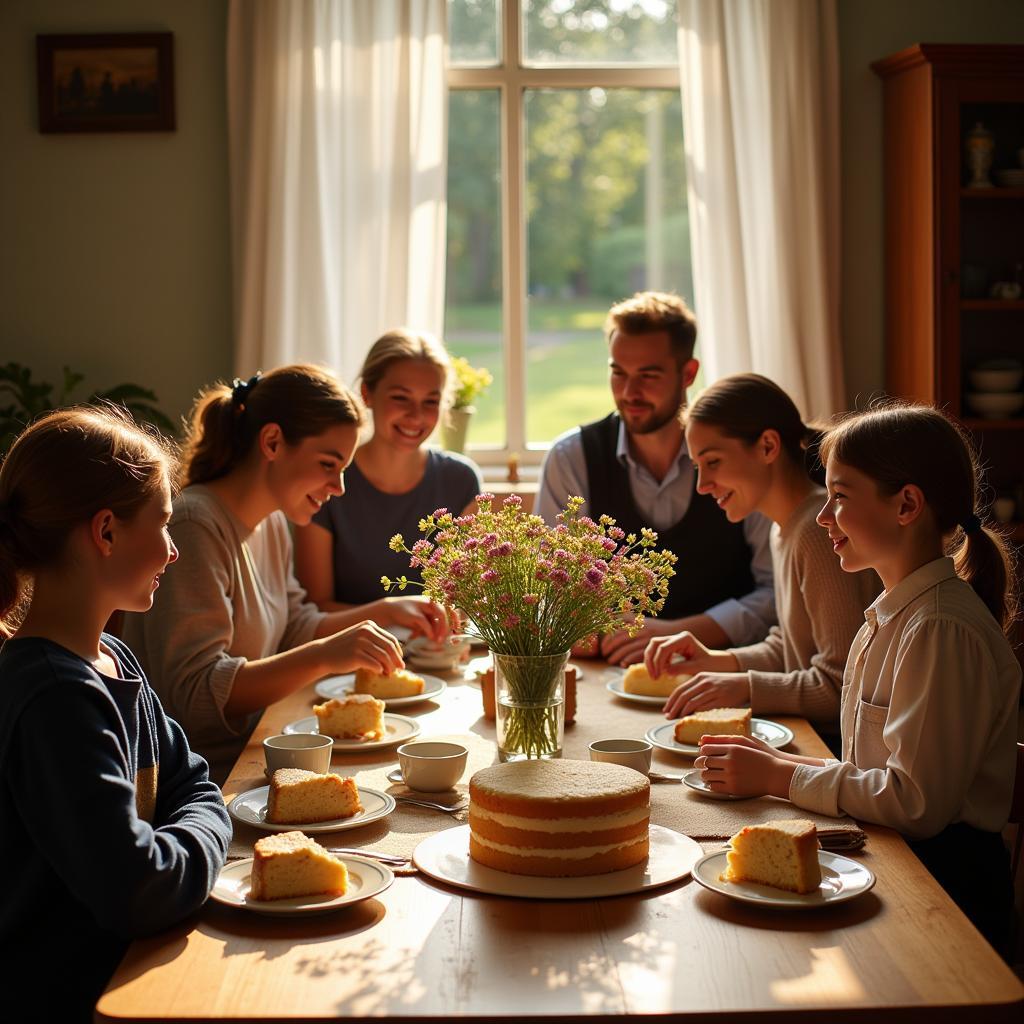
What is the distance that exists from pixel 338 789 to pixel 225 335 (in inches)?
114

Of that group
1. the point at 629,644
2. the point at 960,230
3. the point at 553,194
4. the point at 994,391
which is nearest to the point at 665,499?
the point at 629,644

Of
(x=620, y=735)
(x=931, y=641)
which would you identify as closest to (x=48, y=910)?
(x=620, y=735)

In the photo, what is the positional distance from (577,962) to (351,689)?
3.97 ft

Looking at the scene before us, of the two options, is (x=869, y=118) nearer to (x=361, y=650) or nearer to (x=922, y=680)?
(x=361, y=650)

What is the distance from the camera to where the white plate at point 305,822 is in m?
1.59

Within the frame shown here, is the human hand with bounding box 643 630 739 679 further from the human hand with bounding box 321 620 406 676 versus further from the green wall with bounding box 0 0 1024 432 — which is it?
the green wall with bounding box 0 0 1024 432

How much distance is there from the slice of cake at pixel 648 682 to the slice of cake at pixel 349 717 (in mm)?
540

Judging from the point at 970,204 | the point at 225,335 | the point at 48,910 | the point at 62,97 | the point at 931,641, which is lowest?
the point at 48,910

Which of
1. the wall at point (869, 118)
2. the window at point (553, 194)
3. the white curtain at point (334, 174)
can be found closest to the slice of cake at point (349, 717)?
the white curtain at point (334, 174)

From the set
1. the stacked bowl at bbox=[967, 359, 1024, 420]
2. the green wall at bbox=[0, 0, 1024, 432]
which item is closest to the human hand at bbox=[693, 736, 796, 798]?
the stacked bowl at bbox=[967, 359, 1024, 420]

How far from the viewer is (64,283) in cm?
425

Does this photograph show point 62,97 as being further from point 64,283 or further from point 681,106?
point 681,106

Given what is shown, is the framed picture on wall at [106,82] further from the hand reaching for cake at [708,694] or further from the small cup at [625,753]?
the small cup at [625,753]

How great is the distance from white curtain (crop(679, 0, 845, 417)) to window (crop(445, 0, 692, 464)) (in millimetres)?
265
